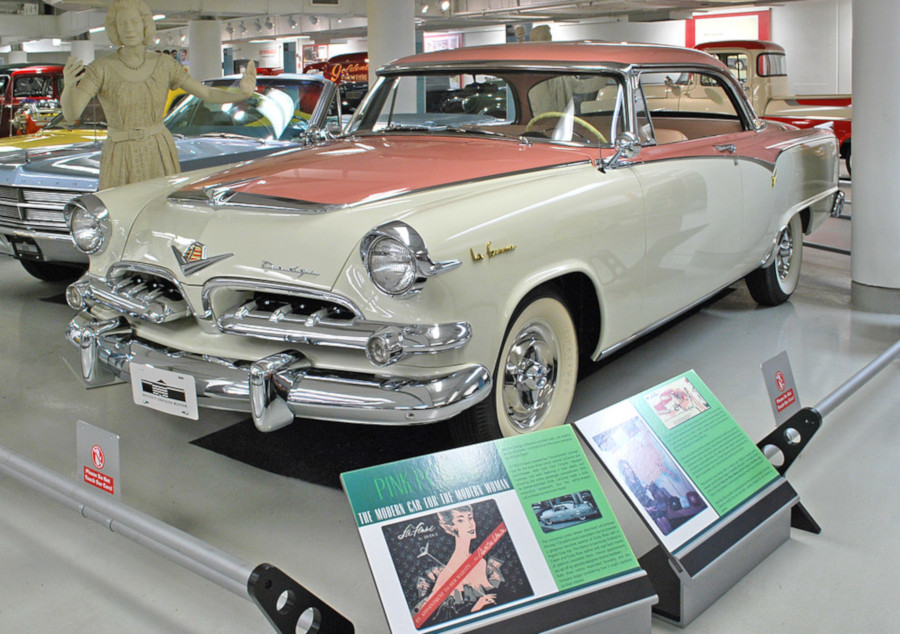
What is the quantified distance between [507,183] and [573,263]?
0.37m

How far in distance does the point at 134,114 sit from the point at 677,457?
11.2 feet

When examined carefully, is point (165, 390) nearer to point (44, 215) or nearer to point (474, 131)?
point (474, 131)

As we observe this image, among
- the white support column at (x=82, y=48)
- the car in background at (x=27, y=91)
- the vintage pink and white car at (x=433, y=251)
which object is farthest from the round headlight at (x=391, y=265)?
the white support column at (x=82, y=48)

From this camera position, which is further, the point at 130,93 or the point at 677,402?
the point at 130,93

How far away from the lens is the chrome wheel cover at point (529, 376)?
3.17 metres

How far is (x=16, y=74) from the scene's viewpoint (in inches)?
520

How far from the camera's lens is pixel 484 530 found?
214 cm

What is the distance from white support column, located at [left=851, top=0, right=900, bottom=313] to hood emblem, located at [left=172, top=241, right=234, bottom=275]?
4.07 m

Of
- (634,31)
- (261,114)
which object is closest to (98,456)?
(261,114)

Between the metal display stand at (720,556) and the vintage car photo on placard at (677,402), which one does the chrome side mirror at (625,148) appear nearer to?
the vintage car photo on placard at (677,402)

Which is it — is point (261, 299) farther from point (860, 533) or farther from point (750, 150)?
point (750, 150)

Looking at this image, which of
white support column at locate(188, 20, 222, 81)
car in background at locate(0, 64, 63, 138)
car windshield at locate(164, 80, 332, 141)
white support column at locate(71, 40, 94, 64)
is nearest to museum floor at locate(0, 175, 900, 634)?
car windshield at locate(164, 80, 332, 141)

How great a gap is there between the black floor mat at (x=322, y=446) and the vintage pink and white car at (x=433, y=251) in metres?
0.47

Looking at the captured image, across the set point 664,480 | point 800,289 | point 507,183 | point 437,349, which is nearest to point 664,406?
point 664,480
